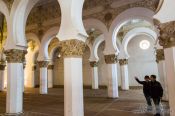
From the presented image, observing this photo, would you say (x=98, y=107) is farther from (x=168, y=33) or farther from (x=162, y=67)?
(x=168, y=33)

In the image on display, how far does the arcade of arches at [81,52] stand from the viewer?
3.77 m

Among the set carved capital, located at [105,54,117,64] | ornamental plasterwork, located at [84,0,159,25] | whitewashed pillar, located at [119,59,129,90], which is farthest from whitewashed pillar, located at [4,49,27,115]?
whitewashed pillar, located at [119,59,129,90]

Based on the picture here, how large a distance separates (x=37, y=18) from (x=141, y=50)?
8238 mm

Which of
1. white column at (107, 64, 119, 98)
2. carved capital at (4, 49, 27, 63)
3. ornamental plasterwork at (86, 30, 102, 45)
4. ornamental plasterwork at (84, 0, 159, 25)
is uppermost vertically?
ornamental plasterwork at (84, 0, 159, 25)

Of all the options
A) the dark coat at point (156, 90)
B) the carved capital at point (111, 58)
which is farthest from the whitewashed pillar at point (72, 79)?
the carved capital at point (111, 58)

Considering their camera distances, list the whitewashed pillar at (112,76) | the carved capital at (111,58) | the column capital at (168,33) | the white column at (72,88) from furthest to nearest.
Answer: the whitewashed pillar at (112,76)
the carved capital at (111,58)
the white column at (72,88)
the column capital at (168,33)

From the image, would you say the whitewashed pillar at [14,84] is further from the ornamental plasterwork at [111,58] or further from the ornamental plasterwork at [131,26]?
the ornamental plasterwork at [131,26]

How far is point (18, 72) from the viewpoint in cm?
548

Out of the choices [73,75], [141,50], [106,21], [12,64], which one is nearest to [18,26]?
[12,64]

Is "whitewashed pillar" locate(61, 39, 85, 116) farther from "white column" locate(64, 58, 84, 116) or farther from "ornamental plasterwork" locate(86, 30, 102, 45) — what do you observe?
"ornamental plasterwork" locate(86, 30, 102, 45)

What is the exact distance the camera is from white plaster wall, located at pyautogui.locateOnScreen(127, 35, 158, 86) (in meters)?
13.5

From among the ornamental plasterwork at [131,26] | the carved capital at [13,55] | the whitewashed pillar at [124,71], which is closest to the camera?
the carved capital at [13,55]

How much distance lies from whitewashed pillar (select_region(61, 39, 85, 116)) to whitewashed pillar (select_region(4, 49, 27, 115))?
226cm

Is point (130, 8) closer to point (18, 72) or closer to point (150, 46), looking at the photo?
point (18, 72)
